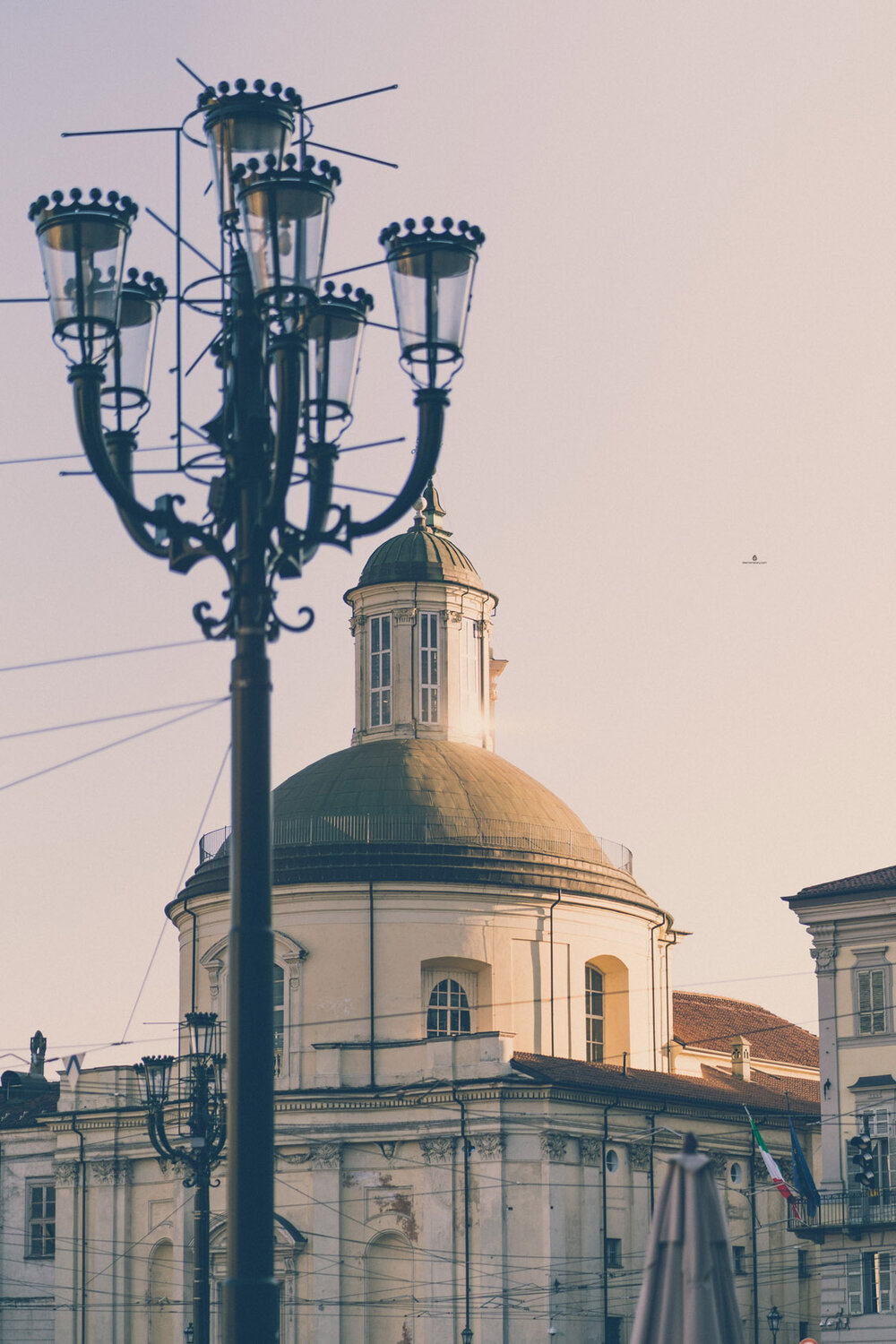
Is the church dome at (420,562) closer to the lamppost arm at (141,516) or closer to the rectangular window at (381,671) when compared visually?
the rectangular window at (381,671)

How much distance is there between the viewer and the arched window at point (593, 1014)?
69062mm

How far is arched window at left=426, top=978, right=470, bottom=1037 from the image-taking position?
217 ft

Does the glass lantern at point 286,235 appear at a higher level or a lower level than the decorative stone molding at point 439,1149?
higher

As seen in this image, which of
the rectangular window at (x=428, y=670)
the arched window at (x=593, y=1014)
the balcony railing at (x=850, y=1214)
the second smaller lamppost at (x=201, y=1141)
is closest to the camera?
the second smaller lamppost at (x=201, y=1141)

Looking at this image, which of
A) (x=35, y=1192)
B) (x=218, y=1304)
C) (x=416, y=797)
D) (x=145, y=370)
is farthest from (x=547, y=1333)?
(x=145, y=370)

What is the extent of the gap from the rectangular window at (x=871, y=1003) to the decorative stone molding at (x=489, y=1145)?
33.0ft

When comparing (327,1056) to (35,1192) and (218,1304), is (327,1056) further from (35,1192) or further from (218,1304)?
(35,1192)

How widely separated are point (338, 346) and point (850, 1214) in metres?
44.8

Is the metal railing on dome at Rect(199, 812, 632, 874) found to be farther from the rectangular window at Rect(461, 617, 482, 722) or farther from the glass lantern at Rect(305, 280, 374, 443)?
A: the glass lantern at Rect(305, 280, 374, 443)

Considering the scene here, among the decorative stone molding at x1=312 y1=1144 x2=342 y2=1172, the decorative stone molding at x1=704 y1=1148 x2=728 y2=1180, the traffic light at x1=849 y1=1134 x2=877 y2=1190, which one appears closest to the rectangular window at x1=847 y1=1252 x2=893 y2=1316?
the traffic light at x1=849 y1=1134 x2=877 y2=1190

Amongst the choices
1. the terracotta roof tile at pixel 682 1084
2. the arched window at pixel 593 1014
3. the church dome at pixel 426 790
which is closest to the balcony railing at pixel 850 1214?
the terracotta roof tile at pixel 682 1084

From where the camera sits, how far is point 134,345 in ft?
52.6

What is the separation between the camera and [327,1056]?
64250mm

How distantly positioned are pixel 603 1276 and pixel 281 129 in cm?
5069
